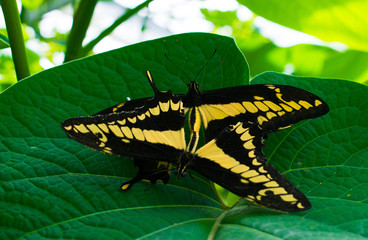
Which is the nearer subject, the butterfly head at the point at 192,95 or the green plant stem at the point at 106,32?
the butterfly head at the point at 192,95

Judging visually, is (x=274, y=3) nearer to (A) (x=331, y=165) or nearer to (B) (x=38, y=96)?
(A) (x=331, y=165)

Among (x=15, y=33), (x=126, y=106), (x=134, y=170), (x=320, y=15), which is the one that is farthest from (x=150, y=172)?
(x=320, y=15)

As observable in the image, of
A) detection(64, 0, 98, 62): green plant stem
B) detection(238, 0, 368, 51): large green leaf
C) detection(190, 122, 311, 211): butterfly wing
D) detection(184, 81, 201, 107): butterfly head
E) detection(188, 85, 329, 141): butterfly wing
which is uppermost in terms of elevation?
detection(64, 0, 98, 62): green plant stem

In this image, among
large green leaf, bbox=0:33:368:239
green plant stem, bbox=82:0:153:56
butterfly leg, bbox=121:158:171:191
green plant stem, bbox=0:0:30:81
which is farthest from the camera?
green plant stem, bbox=82:0:153:56

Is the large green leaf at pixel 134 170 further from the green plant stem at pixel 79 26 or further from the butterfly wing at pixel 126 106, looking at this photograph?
the green plant stem at pixel 79 26

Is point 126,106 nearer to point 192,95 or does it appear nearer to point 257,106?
point 192,95

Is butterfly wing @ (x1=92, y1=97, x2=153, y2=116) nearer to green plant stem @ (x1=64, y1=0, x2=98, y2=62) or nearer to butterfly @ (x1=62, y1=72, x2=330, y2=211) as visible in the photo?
butterfly @ (x1=62, y1=72, x2=330, y2=211)

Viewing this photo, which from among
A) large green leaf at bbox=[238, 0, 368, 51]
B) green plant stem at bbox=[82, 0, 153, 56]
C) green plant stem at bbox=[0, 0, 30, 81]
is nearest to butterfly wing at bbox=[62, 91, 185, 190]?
green plant stem at bbox=[0, 0, 30, 81]

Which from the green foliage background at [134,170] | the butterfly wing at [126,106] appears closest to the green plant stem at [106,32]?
the green foliage background at [134,170]
